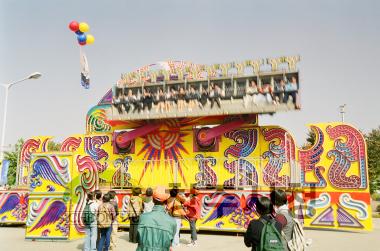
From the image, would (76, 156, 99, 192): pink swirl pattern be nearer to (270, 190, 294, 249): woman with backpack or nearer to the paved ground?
the paved ground

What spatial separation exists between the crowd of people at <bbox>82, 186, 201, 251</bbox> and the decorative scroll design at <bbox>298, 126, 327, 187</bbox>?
5.85 m

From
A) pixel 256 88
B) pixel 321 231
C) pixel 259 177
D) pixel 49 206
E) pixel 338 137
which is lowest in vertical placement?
pixel 321 231

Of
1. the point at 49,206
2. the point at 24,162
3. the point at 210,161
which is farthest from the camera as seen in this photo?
the point at 24,162

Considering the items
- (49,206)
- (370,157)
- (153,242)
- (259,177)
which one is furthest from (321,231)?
(370,157)

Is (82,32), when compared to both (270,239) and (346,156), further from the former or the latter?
(270,239)

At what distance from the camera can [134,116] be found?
16.5 metres

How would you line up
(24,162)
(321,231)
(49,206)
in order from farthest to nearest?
(24,162)
(321,231)
(49,206)

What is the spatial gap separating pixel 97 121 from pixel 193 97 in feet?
18.0

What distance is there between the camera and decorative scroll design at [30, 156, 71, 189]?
11906 millimetres

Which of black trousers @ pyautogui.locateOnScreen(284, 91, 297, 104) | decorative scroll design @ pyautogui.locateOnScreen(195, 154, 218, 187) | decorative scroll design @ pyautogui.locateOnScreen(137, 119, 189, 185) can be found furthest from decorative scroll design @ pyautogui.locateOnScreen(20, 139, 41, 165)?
black trousers @ pyautogui.locateOnScreen(284, 91, 297, 104)

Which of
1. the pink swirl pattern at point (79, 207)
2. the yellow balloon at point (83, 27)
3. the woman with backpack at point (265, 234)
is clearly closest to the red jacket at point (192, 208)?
the pink swirl pattern at point (79, 207)

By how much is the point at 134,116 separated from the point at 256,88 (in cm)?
522

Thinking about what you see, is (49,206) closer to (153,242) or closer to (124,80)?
(124,80)

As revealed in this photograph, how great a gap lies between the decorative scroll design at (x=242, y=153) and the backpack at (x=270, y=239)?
10721 millimetres
